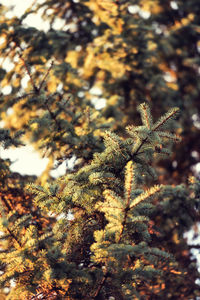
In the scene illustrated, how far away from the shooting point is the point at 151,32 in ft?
18.2

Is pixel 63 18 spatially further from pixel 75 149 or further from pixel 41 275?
pixel 41 275

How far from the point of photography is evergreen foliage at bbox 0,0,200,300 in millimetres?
1977

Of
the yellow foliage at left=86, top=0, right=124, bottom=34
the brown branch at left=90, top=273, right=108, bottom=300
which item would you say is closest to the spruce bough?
the brown branch at left=90, top=273, right=108, bottom=300

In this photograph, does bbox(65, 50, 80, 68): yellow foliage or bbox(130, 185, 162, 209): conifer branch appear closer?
bbox(130, 185, 162, 209): conifer branch

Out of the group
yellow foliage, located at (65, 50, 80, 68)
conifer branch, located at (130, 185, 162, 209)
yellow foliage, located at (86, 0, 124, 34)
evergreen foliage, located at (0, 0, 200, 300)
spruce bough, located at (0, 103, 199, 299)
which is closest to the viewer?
conifer branch, located at (130, 185, 162, 209)

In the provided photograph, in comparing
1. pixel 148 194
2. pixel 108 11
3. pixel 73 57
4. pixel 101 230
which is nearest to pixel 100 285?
pixel 101 230

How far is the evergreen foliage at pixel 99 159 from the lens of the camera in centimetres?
198

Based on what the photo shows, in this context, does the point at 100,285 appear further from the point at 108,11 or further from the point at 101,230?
the point at 108,11

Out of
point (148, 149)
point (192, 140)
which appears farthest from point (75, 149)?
point (192, 140)

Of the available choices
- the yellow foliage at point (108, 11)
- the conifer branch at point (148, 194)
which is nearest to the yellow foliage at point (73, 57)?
the yellow foliage at point (108, 11)

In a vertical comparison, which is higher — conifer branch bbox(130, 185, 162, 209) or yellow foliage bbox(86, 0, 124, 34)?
yellow foliage bbox(86, 0, 124, 34)

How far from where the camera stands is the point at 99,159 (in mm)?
2193

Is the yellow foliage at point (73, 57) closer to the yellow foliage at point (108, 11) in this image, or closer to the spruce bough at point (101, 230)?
the yellow foliage at point (108, 11)

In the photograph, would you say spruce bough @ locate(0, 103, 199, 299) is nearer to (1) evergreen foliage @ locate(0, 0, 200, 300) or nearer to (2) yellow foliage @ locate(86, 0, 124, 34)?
(1) evergreen foliage @ locate(0, 0, 200, 300)
